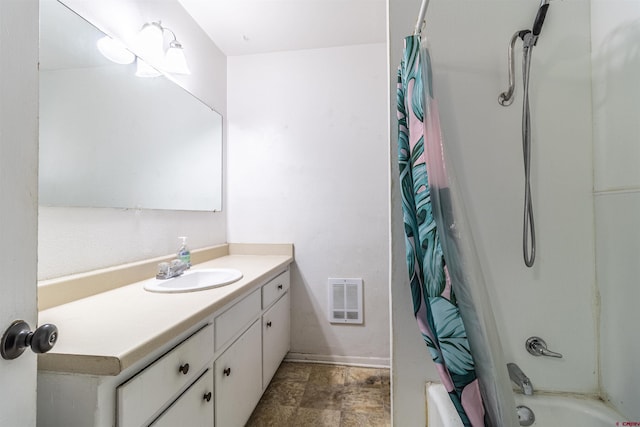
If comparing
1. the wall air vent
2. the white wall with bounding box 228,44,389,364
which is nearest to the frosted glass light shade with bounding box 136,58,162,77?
the white wall with bounding box 228,44,389,364

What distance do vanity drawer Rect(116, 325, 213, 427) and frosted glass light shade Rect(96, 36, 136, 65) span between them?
4.23ft

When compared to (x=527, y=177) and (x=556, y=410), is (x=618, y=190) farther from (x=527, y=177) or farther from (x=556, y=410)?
(x=556, y=410)

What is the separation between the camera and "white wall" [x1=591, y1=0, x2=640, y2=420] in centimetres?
78

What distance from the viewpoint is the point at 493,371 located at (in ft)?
2.18

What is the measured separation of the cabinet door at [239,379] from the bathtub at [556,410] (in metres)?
0.83

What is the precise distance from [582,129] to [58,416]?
5.75 ft

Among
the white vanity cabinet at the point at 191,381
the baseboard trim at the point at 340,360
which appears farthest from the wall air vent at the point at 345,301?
the white vanity cabinet at the point at 191,381

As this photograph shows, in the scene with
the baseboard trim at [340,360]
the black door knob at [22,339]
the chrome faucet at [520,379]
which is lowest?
the baseboard trim at [340,360]

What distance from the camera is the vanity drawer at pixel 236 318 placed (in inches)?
42.9

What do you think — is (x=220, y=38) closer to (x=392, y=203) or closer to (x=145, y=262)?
(x=145, y=262)

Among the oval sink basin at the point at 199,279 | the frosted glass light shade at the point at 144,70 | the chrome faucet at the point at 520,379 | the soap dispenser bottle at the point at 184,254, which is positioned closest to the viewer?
the chrome faucet at the point at 520,379

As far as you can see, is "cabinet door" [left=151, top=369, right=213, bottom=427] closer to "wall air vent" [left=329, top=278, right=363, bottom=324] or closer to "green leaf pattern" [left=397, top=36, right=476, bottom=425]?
"green leaf pattern" [left=397, top=36, right=476, bottom=425]

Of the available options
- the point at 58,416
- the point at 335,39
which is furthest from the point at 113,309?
the point at 335,39

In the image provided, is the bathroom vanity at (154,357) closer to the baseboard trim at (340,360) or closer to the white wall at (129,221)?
the white wall at (129,221)
